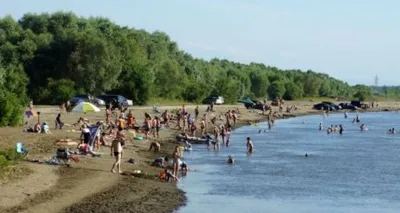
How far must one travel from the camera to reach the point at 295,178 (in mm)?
38062

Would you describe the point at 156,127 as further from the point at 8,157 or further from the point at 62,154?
the point at 8,157

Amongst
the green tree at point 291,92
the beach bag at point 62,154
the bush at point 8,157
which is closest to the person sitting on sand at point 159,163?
the beach bag at point 62,154

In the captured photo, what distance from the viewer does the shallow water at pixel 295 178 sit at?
29.3m

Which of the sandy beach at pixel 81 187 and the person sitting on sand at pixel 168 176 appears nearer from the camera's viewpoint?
the sandy beach at pixel 81 187

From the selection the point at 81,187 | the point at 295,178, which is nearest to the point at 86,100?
the point at 295,178

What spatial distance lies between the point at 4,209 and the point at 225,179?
53.2 feet

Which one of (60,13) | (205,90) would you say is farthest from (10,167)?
(205,90)

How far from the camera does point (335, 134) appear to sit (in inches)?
3054

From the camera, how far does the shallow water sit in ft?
96.2

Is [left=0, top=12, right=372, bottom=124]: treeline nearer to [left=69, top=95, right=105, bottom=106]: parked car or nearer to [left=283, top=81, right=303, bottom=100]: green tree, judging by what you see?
[left=69, top=95, right=105, bottom=106]: parked car

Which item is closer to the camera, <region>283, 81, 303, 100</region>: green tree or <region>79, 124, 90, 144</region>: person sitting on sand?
<region>79, 124, 90, 144</region>: person sitting on sand

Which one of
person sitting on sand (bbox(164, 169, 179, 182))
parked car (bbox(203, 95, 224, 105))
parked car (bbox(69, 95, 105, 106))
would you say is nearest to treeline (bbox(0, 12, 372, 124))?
parked car (bbox(203, 95, 224, 105))

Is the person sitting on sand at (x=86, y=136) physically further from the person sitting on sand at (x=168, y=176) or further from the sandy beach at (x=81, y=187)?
the person sitting on sand at (x=168, y=176)

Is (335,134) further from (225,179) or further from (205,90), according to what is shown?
(225,179)
